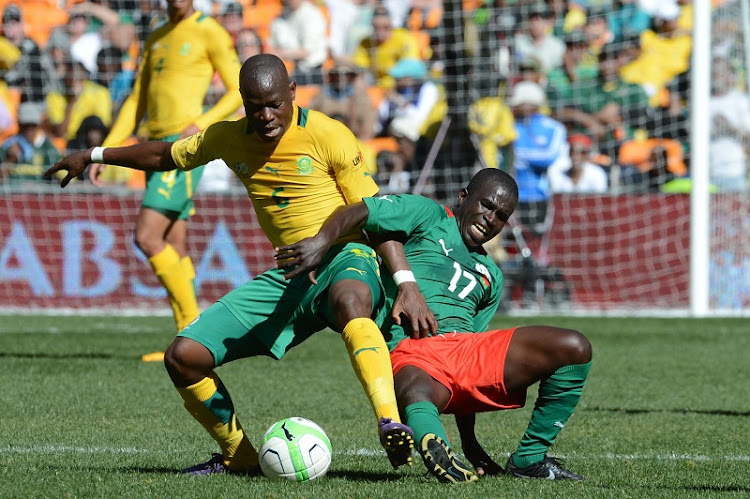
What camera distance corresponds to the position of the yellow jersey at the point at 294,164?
5.28 m

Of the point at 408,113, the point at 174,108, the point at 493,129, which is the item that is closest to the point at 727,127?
the point at 493,129

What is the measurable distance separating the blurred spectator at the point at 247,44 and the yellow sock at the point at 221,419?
10.5m

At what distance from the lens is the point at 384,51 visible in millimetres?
16469

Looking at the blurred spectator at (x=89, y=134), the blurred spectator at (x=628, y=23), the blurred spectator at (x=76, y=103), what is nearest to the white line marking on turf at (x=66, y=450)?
the blurred spectator at (x=89, y=134)

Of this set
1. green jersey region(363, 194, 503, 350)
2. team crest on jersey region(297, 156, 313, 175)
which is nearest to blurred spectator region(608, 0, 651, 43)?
green jersey region(363, 194, 503, 350)

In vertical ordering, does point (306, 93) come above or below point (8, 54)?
below

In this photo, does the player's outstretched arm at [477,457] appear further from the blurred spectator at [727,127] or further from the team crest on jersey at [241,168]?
the blurred spectator at [727,127]

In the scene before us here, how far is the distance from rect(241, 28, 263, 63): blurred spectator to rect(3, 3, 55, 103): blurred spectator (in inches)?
94.8

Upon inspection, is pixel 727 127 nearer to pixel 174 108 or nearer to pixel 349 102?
pixel 349 102

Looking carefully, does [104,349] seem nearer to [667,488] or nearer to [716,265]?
[667,488]

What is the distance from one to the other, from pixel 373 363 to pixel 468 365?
1.41ft

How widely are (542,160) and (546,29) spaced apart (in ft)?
7.99

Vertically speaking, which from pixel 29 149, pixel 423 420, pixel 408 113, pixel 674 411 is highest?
pixel 408 113

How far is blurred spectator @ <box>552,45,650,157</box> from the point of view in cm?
1561
